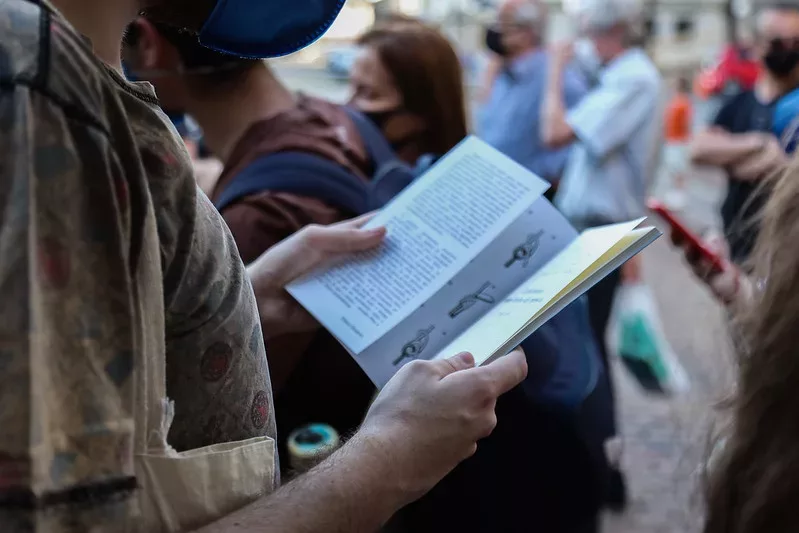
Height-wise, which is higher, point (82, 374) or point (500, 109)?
point (82, 374)

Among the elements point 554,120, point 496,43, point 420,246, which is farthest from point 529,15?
point 420,246

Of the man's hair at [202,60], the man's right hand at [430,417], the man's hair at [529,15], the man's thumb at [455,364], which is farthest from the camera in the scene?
the man's hair at [529,15]

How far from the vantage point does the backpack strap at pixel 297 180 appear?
4.83 feet

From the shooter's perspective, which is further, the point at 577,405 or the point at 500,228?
the point at 577,405

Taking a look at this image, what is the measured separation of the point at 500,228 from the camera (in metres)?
1.22

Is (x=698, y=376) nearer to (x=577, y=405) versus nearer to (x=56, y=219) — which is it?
(x=577, y=405)

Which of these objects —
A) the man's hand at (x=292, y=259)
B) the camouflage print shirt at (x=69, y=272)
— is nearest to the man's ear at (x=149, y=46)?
the man's hand at (x=292, y=259)

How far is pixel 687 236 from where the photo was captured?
5.43 ft

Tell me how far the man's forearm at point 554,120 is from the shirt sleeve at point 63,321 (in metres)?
3.02

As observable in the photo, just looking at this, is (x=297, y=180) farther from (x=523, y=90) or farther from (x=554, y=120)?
(x=523, y=90)

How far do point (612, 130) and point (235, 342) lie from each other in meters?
2.71

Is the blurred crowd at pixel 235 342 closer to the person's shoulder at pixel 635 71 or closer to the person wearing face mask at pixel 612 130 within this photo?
the person wearing face mask at pixel 612 130

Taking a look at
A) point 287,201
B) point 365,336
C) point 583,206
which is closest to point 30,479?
point 365,336

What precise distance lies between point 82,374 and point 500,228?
0.75 m
